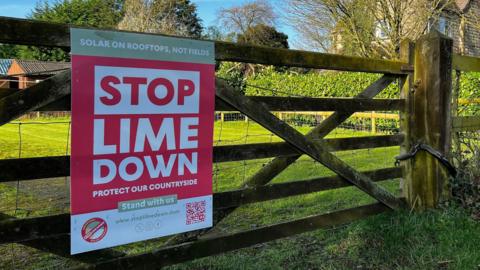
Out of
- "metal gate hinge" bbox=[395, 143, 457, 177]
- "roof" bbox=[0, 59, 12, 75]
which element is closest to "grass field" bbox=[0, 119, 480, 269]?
"metal gate hinge" bbox=[395, 143, 457, 177]

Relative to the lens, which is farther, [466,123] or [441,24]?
[441,24]

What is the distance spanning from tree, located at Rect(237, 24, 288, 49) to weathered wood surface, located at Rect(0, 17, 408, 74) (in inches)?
1689

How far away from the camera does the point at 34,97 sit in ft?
8.08

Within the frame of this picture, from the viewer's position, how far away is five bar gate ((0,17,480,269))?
2.54 metres

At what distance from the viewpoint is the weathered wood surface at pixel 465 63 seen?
484 centimetres

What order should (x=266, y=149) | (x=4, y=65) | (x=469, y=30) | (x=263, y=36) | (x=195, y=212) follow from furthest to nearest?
(x=4, y=65) → (x=263, y=36) → (x=469, y=30) → (x=266, y=149) → (x=195, y=212)

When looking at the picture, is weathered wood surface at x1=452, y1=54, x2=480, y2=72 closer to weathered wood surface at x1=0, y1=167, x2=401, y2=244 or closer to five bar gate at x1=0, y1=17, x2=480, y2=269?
five bar gate at x1=0, y1=17, x2=480, y2=269

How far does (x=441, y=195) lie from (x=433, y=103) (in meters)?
0.99

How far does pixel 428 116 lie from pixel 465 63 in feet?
3.25

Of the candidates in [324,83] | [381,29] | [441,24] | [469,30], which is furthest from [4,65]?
[469,30]

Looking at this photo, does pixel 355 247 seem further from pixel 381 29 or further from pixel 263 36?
pixel 263 36

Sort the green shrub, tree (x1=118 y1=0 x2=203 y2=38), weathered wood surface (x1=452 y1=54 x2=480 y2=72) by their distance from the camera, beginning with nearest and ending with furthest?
1. weathered wood surface (x1=452 y1=54 x2=480 y2=72)
2. the green shrub
3. tree (x1=118 y1=0 x2=203 y2=38)

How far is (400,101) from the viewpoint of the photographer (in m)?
4.51

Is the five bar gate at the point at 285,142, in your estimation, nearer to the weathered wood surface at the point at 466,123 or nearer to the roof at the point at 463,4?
the weathered wood surface at the point at 466,123
